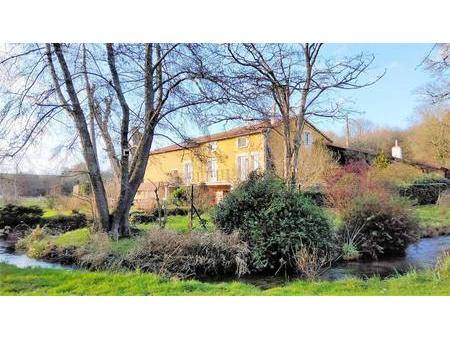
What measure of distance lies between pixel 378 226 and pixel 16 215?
475 centimetres

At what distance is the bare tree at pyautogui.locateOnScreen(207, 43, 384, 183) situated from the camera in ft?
15.1

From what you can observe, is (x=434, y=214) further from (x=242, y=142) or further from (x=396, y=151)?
(x=242, y=142)

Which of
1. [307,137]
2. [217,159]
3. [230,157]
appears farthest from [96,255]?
[307,137]

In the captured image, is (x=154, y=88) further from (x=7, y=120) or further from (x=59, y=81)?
(x=7, y=120)

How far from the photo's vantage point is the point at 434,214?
17.1 ft

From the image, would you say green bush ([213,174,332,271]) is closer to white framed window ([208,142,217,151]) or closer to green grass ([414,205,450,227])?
white framed window ([208,142,217,151])

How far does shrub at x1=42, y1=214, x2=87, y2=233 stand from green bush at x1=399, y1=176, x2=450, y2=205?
4.31m

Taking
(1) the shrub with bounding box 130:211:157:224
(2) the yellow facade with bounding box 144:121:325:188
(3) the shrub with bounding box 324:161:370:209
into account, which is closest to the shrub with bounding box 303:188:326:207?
(3) the shrub with bounding box 324:161:370:209

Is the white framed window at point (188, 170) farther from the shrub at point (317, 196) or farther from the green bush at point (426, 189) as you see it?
the green bush at point (426, 189)
